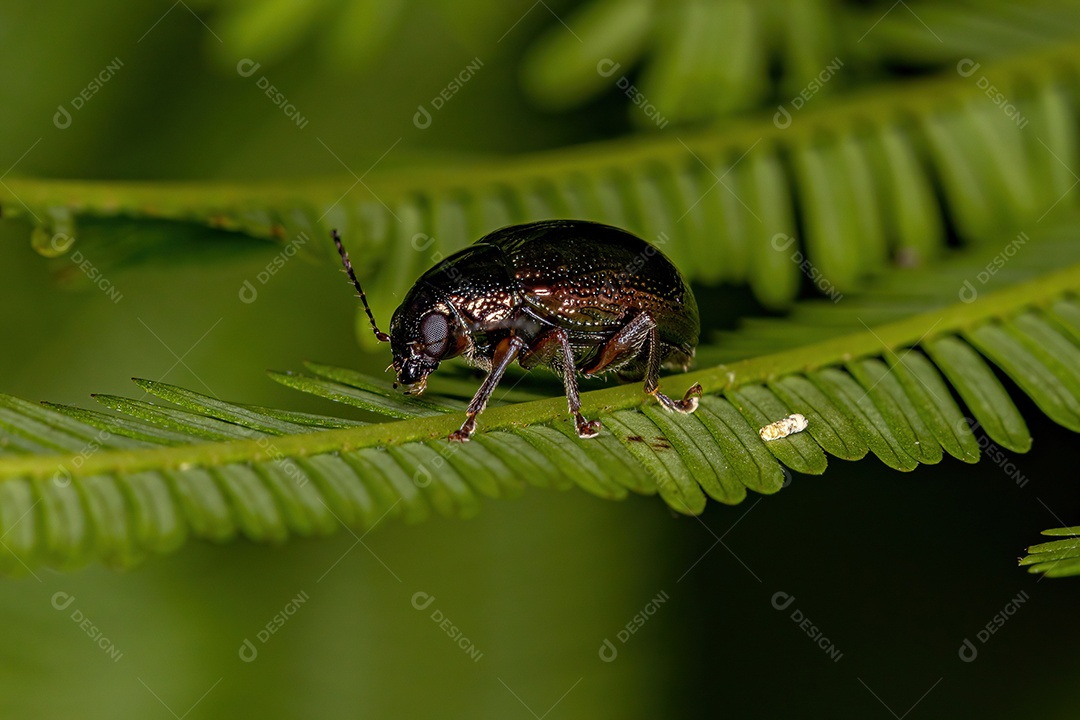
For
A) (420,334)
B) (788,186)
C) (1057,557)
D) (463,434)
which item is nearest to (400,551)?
(420,334)

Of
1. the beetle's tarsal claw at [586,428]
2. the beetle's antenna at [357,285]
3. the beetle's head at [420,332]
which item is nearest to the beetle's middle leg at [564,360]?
the beetle's tarsal claw at [586,428]

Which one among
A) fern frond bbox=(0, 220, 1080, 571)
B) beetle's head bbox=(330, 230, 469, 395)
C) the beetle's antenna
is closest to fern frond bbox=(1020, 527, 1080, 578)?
fern frond bbox=(0, 220, 1080, 571)

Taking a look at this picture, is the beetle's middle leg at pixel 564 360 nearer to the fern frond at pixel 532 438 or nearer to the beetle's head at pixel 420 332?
the fern frond at pixel 532 438

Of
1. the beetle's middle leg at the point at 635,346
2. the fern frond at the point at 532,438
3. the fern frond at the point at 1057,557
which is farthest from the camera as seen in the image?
the beetle's middle leg at the point at 635,346

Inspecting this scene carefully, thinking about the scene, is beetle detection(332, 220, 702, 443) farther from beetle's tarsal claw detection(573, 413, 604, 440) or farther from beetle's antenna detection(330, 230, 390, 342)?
beetle's tarsal claw detection(573, 413, 604, 440)

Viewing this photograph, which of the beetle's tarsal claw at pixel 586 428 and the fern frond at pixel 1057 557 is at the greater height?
the beetle's tarsal claw at pixel 586 428

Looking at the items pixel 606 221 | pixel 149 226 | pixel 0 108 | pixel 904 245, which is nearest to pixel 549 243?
pixel 606 221
